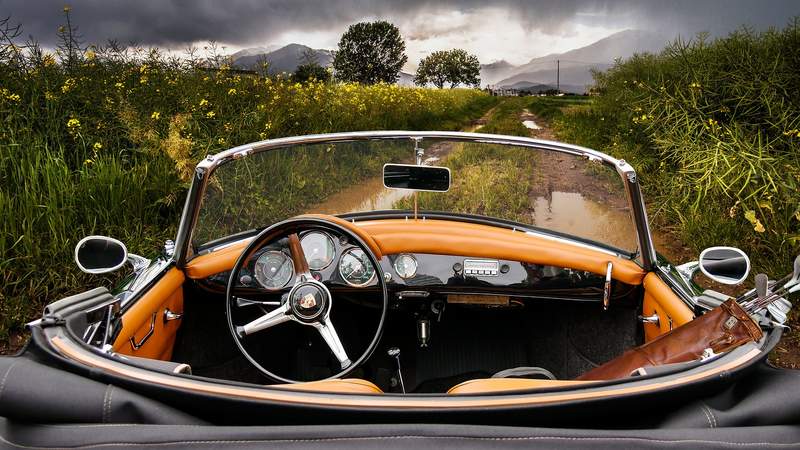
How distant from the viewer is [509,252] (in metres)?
2.78

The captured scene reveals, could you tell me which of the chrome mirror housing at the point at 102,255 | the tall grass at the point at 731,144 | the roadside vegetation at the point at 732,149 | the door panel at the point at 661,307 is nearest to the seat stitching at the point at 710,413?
the door panel at the point at 661,307

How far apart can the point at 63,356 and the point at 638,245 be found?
2.22 m

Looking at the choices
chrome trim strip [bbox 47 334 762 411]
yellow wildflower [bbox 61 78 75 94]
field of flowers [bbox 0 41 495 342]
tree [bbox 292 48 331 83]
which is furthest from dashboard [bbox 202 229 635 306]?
tree [bbox 292 48 331 83]

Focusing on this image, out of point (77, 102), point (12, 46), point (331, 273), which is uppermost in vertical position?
point (12, 46)

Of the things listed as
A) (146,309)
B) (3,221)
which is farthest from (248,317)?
(3,221)

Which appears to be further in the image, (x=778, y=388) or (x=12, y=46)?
(x=12, y=46)

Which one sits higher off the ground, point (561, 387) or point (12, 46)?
point (12, 46)

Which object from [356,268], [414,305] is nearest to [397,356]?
[414,305]

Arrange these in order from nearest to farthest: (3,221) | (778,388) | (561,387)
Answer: (778,388), (561,387), (3,221)

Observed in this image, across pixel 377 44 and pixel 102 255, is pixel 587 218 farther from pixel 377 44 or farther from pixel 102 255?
pixel 377 44

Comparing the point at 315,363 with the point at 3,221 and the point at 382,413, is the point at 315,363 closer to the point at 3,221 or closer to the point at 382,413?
the point at 382,413

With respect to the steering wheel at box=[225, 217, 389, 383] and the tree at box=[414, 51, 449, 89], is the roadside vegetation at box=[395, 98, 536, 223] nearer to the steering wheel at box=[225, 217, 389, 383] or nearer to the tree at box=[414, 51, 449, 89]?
the steering wheel at box=[225, 217, 389, 383]

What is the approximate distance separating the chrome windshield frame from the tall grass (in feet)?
10.3

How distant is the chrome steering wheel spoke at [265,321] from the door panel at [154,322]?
0.31 m
